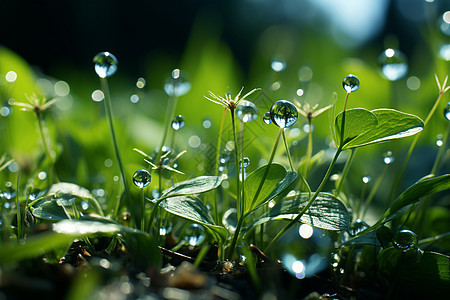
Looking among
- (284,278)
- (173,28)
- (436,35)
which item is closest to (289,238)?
(284,278)

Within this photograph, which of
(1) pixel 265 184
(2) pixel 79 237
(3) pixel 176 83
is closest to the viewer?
(2) pixel 79 237

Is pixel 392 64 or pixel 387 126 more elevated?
pixel 392 64

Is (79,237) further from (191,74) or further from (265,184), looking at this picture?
(191,74)

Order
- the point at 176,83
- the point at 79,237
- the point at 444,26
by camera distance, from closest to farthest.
A: the point at 79,237, the point at 176,83, the point at 444,26

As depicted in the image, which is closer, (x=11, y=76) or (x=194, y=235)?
(x=194, y=235)

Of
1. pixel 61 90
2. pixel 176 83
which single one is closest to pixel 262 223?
pixel 176 83

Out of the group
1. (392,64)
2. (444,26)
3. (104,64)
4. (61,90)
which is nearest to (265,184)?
(104,64)

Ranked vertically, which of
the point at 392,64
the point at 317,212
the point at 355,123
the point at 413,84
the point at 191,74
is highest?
the point at 413,84
